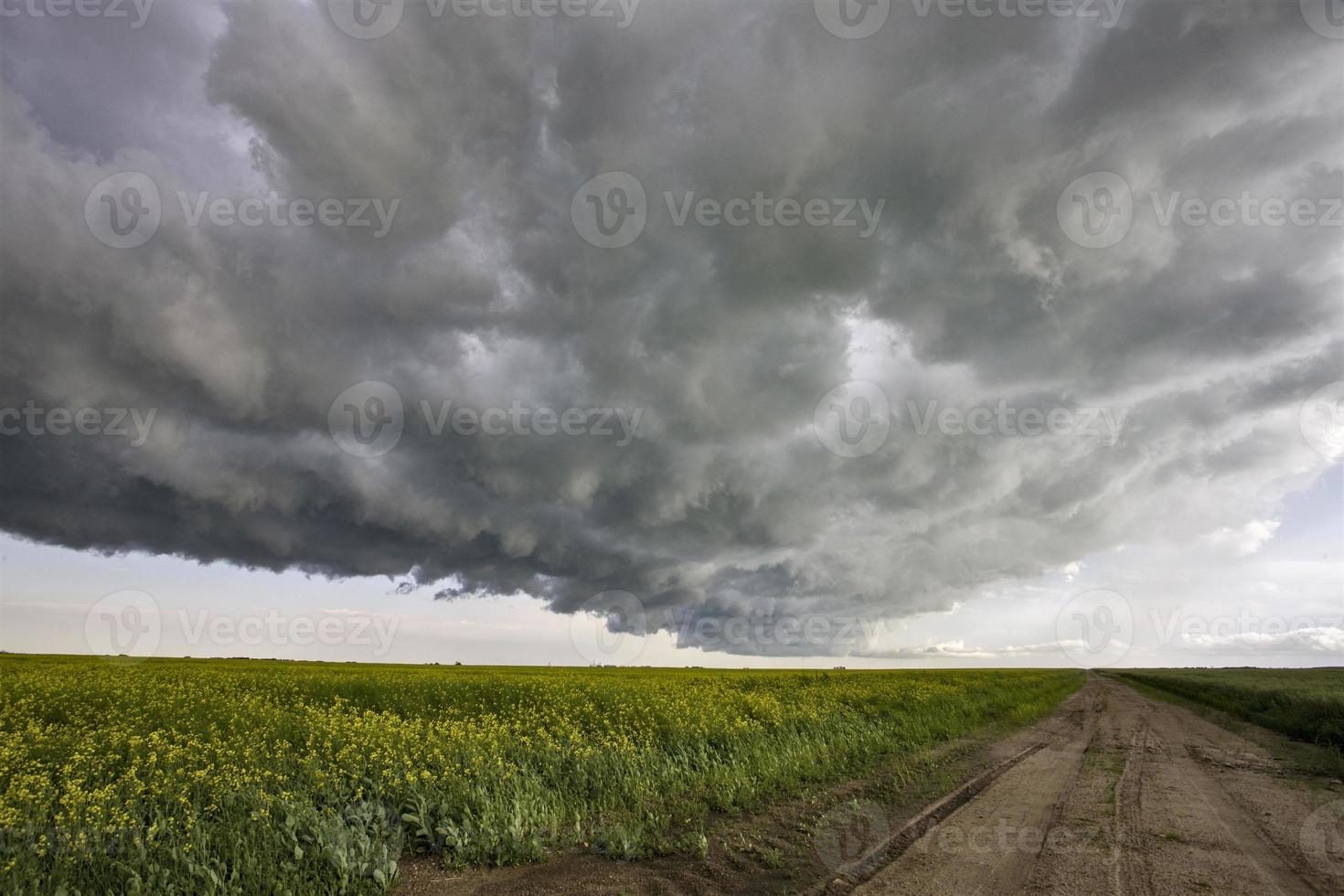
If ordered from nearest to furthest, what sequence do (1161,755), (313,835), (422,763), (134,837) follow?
1. (134,837)
2. (313,835)
3. (422,763)
4. (1161,755)

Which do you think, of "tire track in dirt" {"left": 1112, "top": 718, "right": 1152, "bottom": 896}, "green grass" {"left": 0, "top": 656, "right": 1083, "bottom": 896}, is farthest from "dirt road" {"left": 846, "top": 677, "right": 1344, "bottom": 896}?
"green grass" {"left": 0, "top": 656, "right": 1083, "bottom": 896}

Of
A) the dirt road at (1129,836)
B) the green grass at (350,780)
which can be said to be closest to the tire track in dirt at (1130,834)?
the dirt road at (1129,836)

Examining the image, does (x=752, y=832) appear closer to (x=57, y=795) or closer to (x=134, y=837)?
(x=134, y=837)

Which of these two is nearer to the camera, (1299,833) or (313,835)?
(313,835)

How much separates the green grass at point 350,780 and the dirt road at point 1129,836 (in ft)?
9.59

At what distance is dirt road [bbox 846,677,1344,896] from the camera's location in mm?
7207

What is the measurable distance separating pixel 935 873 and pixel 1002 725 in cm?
1856

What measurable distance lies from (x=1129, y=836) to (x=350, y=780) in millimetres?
11694

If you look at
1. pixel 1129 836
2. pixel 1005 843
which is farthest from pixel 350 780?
pixel 1129 836

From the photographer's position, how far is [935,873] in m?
7.47

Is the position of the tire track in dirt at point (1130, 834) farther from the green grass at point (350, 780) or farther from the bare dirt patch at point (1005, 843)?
the green grass at point (350, 780)

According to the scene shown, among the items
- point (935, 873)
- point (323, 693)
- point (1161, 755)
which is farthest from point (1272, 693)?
point (323, 693)

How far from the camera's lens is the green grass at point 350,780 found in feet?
24.1

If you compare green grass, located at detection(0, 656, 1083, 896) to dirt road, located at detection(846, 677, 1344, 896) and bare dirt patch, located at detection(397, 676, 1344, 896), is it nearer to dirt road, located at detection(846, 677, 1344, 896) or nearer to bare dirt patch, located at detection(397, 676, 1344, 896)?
bare dirt patch, located at detection(397, 676, 1344, 896)
